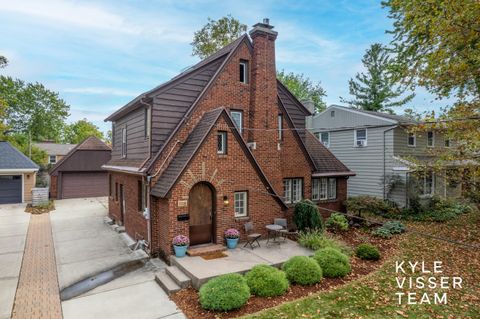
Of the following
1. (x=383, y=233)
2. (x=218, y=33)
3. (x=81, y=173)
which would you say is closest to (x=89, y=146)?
(x=81, y=173)

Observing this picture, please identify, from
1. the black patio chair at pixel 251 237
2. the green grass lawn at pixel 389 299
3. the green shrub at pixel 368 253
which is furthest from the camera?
the black patio chair at pixel 251 237

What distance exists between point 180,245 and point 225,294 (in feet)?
10.3

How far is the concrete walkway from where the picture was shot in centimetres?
638

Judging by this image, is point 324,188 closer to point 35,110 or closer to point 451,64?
point 451,64

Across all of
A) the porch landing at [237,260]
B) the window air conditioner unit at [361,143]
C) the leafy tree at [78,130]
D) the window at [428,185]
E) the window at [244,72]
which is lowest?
the porch landing at [237,260]

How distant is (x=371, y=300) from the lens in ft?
21.8

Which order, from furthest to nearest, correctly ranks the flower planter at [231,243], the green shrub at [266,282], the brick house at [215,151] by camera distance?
the flower planter at [231,243] < the brick house at [215,151] < the green shrub at [266,282]

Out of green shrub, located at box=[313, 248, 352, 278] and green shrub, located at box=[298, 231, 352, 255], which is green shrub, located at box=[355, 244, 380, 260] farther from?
green shrub, located at box=[313, 248, 352, 278]

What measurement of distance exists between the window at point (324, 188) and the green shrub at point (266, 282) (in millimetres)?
7893

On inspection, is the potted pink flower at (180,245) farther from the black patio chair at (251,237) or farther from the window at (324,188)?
the window at (324,188)

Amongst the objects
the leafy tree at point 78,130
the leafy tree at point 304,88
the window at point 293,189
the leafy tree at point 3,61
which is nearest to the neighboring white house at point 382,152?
the window at point 293,189

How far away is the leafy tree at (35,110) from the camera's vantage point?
1729 inches

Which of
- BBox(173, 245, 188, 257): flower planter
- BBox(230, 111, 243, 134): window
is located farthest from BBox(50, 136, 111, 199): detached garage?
BBox(173, 245, 188, 257): flower planter

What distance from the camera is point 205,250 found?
364 inches
